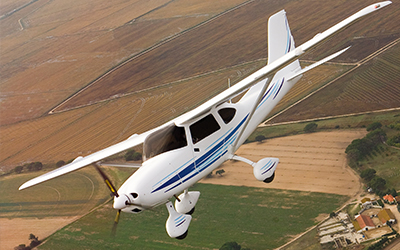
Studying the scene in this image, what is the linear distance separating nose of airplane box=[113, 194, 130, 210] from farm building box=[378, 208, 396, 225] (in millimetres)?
28164

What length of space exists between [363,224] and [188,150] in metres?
24.7

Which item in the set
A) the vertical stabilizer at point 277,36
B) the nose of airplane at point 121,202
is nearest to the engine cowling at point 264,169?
the nose of airplane at point 121,202

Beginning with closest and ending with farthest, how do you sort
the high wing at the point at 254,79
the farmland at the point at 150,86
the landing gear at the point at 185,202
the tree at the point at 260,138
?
the high wing at the point at 254,79
the landing gear at the point at 185,202
the farmland at the point at 150,86
the tree at the point at 260,138

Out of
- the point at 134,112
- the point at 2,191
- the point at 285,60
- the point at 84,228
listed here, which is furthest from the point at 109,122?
the point at 285,60

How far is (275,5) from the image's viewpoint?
78625mm

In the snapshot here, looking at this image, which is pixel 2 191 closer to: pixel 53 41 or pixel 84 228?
pixel 84 228

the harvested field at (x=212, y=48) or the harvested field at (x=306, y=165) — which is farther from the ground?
the harvested field at (x=212, y=48)

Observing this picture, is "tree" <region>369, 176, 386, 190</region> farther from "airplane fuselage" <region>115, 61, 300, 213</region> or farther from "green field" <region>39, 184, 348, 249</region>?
"airplane fuselage" <region>115, 61, 300, 213</region>

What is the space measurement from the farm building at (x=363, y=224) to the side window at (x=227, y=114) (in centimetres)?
2216

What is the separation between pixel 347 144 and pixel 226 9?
143ft

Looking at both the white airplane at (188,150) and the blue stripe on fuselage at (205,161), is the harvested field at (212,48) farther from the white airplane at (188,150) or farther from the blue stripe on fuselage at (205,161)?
the blue stripe on fuselage at (205,161)

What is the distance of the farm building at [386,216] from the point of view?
3616cm

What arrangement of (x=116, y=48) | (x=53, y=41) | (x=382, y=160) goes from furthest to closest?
(x=53, y=41) → (x=116, y=48) → (x=382, y=160)

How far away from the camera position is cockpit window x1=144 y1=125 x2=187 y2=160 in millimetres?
16250
